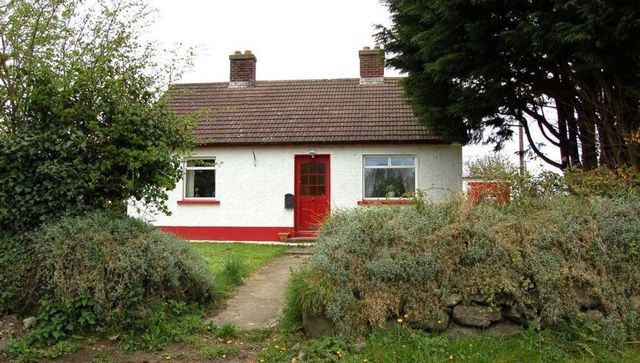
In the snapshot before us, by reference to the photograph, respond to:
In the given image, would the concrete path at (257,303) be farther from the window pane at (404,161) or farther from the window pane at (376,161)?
the window pane at (404,161)

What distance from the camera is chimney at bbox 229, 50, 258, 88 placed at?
55.4 ft

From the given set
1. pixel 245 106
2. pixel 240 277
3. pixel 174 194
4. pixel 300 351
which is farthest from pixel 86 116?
pixel 245 106

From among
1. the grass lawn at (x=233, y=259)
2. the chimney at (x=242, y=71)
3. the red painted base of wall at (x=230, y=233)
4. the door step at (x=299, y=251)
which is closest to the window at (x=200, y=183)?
the red painted base of wall at (x=230, y=233)

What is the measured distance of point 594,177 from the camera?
19.6 feet

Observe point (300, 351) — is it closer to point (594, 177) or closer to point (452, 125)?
point (594, 177)

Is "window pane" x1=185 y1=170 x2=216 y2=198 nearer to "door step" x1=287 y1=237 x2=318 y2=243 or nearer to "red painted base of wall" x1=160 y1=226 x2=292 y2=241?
"red painted base of wall" x1=160 y1=226 x2=292 y2=241

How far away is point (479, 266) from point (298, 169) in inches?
369

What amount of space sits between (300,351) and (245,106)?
11.8 meters

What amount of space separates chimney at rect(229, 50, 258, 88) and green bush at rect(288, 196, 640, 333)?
12544 millimetres

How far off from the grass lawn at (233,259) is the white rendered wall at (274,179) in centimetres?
141

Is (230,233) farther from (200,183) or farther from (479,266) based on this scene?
(479,266)

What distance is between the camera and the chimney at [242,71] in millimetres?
16891

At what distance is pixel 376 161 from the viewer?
13867mm

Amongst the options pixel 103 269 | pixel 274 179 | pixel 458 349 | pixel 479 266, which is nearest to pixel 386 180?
pixel 274 179
